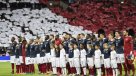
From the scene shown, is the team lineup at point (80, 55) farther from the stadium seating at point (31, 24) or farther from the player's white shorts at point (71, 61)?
A: the stadium seating at point (31, 24)

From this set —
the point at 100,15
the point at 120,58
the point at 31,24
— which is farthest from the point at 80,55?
the point at 100,15

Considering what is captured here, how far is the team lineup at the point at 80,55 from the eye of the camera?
Result: 21.1m

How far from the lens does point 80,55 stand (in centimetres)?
2269

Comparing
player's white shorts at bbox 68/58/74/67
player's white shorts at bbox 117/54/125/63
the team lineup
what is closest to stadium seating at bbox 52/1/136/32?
the team lineup

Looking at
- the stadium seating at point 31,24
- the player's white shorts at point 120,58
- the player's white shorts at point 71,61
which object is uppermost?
the player's white shorts at point 120,58

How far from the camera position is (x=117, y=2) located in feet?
182

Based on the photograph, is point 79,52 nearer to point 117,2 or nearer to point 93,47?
point 93,47

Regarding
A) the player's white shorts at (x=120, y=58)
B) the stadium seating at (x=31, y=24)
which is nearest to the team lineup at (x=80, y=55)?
the player's white shorts at (x=120, y=58)

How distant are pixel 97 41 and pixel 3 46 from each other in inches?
882

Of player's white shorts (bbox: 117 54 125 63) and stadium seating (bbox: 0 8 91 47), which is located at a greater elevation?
player's white shorts (bbox: 117 54 125 63)

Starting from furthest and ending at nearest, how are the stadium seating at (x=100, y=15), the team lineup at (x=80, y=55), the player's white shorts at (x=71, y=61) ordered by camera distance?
1. the stadium seating at (x=100, y=15)
2. the player's white shorts at (x=71, y=61)
3. the team lineup at (x=80, y=55)

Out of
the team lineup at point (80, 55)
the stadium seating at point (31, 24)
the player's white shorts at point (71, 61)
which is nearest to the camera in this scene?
the team lineup at point (80, 55)

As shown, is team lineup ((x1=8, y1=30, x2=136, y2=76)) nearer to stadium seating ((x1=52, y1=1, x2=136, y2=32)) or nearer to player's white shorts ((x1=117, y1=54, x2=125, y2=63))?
player's white shorts ((x1=117, y1=54, x2=125, y2=63))

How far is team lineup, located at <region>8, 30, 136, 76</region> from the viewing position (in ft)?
69.3
